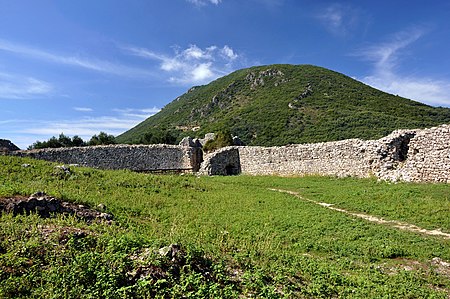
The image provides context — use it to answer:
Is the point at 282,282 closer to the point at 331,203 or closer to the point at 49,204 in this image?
the point at 49,204

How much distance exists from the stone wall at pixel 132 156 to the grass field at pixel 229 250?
17.8 metres

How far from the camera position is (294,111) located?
57.8 metres

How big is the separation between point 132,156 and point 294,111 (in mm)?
35516

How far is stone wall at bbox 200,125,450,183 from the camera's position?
598 inches

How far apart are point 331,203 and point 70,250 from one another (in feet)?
34.7

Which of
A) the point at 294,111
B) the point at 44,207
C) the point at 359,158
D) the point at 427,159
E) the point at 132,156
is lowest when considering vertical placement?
the point at 44,207

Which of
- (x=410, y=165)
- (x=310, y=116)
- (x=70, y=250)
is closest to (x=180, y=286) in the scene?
(x=70, y=250)

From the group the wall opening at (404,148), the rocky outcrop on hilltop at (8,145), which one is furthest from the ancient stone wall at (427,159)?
the rocky outcrop on hilltop at (8,145)

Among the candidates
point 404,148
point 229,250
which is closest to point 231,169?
point 404,148

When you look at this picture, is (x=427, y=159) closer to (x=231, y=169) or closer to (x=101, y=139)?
(x=231, y=169)

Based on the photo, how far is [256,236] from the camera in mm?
8352

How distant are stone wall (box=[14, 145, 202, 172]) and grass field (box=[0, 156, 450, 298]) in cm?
1784

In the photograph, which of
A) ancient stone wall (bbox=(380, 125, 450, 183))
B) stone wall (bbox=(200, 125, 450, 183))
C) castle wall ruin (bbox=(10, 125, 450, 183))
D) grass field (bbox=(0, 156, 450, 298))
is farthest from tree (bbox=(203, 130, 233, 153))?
grass field (bbox=(0, 156, 450, 298))

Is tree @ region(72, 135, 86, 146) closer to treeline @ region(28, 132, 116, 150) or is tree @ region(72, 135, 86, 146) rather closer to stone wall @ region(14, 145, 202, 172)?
→ treeline @ region(28, 132, 116, 150)
